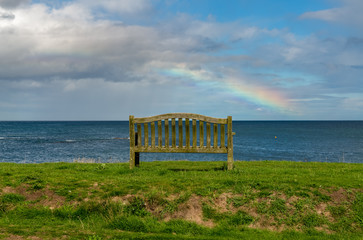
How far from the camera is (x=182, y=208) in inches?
323

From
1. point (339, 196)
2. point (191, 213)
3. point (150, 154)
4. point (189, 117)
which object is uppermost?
point (189, 117)

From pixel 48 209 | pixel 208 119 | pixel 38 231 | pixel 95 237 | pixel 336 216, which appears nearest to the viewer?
pixel 95 237

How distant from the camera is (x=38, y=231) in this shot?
6.97m

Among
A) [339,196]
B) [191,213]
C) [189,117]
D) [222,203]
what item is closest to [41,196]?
[191,213]

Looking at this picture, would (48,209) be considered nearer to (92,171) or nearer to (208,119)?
(92,171)

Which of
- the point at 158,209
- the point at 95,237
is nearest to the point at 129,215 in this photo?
the point at 158,209

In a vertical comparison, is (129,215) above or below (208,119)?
below

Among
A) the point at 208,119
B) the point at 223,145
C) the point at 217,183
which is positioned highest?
the point at 208,119

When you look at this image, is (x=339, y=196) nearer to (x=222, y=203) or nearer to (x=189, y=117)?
(x=222, y=203)

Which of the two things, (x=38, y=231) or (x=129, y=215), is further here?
(x=129, y=215)

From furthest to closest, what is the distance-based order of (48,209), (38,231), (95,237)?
(48,209) < (38,231) < (95,237)

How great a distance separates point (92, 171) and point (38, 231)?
5557 mm

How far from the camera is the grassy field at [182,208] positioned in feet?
23.8

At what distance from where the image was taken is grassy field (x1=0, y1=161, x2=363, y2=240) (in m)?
7.25
